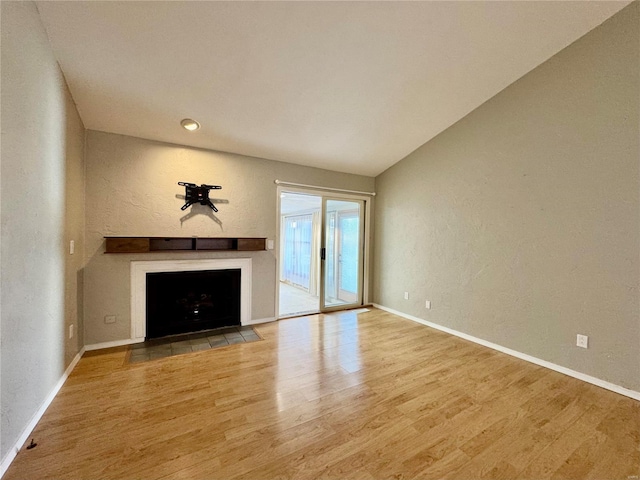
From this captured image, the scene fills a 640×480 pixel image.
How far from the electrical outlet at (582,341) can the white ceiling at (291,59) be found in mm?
2766

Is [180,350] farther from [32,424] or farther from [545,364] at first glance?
[545,364]

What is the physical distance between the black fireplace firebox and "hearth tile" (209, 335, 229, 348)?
331 millimetres

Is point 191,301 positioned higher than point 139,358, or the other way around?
point 191,301

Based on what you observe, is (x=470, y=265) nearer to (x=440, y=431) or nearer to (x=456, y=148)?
(x=456, y=148)

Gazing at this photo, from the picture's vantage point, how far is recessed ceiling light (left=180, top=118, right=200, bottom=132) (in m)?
2.91

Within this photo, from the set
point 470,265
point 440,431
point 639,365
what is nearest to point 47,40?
point 440,431

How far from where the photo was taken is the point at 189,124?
2.94 metres

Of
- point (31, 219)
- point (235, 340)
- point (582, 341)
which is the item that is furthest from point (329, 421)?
point (582, 341)

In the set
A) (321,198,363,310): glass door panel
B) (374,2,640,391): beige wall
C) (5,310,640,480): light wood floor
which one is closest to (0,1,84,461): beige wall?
(5,310,640,480): light wood floor

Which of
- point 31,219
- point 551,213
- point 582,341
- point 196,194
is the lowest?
point 582,341

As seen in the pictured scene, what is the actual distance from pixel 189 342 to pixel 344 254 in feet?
9.32

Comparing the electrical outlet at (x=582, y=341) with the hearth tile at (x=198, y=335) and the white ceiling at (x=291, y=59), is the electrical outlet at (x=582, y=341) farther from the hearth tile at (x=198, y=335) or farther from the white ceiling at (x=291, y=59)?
the hearth tile at (x=198, y=335)

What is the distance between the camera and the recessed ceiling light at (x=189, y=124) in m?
2.91

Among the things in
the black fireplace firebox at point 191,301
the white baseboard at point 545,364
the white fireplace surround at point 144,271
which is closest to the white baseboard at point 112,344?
the white fireplace surround at point 144,271
